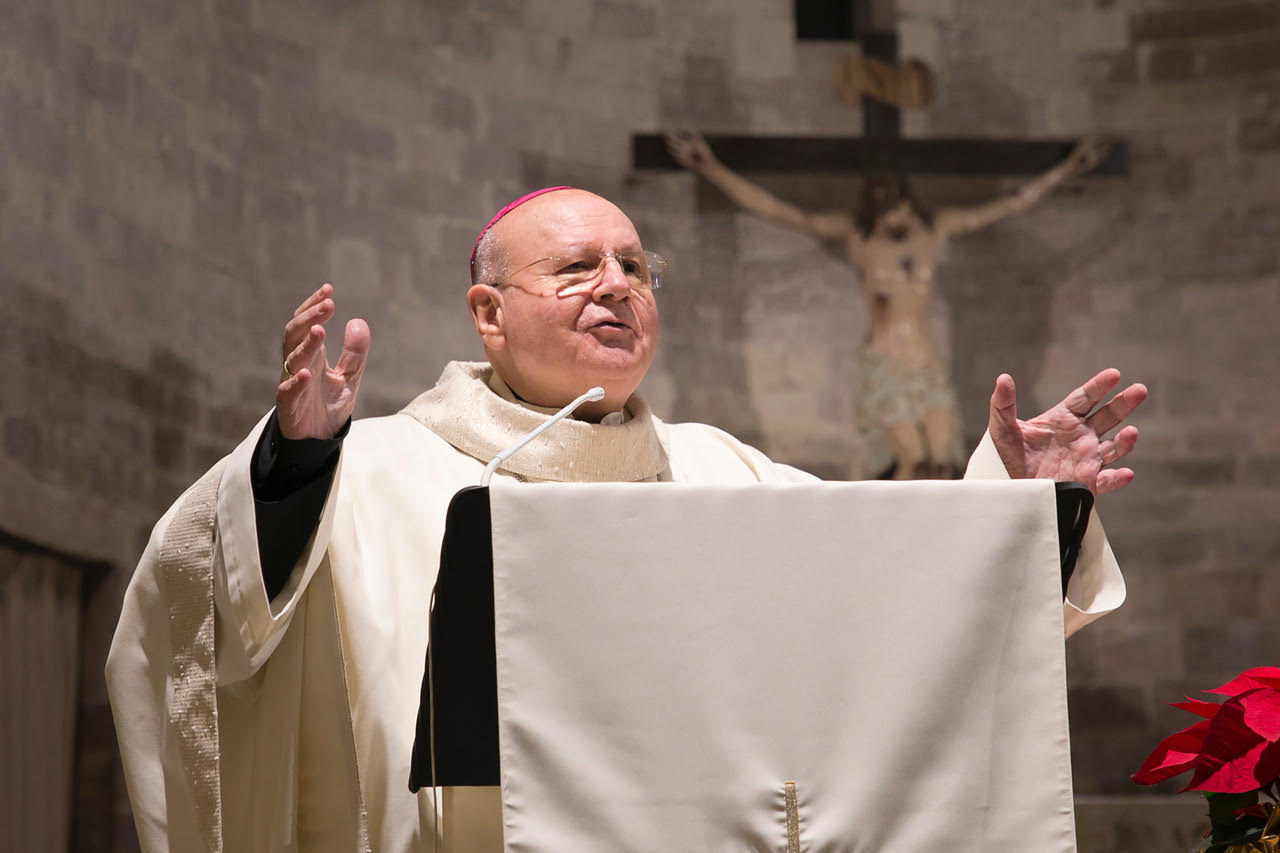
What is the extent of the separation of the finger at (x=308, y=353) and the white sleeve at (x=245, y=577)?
145mm

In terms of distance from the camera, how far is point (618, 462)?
285 cm

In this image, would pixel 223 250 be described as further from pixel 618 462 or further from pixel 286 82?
pixel 618 462

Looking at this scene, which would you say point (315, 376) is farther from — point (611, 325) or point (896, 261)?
point (896, 261)

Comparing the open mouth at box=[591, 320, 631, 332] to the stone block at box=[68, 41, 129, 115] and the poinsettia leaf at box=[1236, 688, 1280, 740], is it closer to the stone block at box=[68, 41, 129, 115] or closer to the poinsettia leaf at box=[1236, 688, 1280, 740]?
the poinsettia leaf at box=[1236, 688, 1280, 740]

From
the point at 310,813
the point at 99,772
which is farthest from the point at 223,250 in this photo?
the point at 310,813

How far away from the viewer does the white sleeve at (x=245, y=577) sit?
2209 millimetres

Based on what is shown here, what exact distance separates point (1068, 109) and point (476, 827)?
749cm

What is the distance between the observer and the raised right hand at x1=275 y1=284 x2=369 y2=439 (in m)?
2.09

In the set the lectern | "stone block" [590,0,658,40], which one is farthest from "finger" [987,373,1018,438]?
"stone block" [590,0,658,40]

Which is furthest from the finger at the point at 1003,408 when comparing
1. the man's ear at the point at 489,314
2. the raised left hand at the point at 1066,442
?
the man's ear at the point at 489,314

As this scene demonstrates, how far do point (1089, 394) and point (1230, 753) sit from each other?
55 centimetres

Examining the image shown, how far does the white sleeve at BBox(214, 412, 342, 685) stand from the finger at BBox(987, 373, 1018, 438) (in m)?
1.00

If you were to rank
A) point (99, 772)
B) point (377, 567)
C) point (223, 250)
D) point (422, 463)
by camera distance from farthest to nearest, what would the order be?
1. point (223, 250)
2. point (99, 772)
3. point (422, 463)
4. point (377, 567)

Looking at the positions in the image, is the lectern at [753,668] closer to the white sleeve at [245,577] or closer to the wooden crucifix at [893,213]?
the white sleeve at [245,577]
